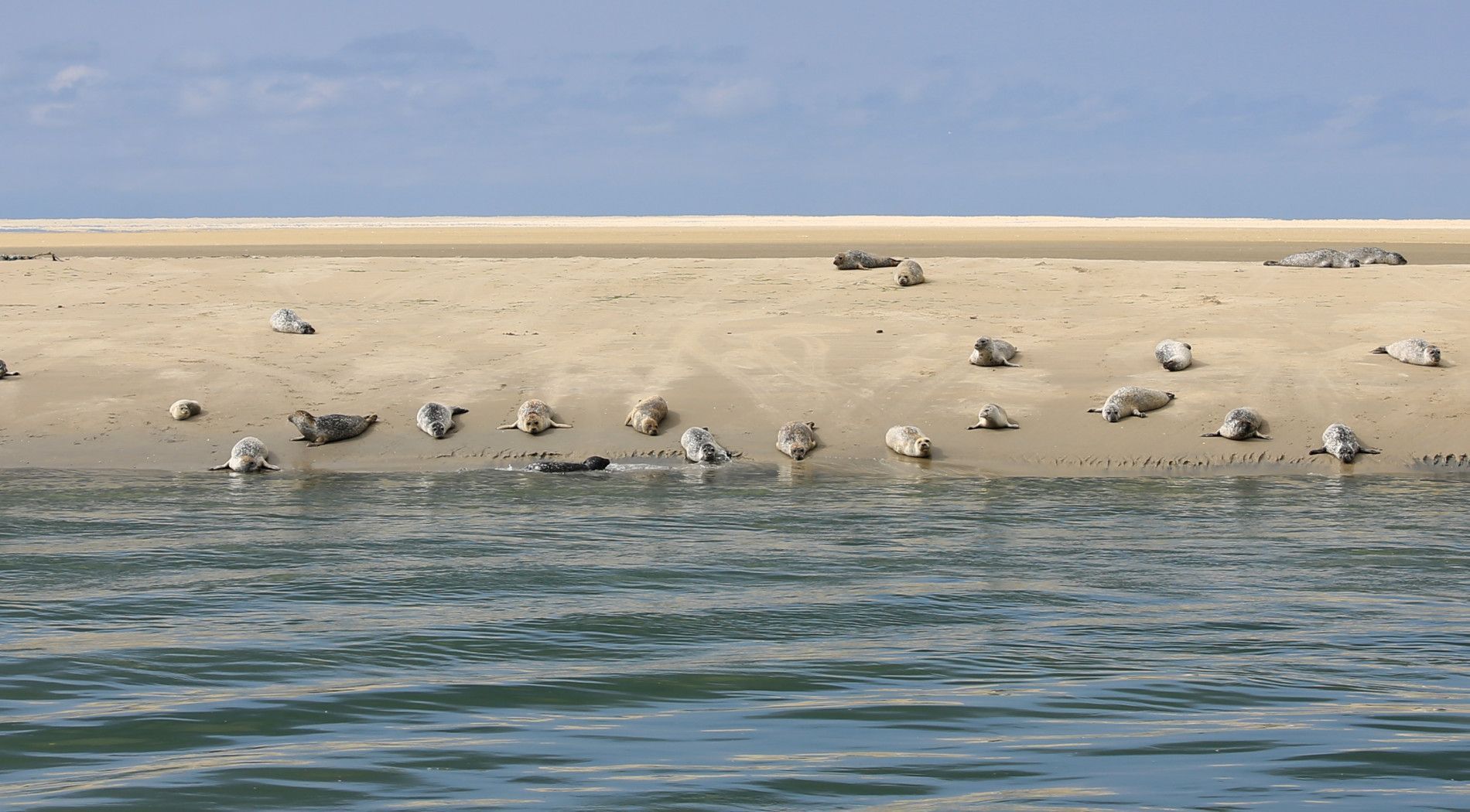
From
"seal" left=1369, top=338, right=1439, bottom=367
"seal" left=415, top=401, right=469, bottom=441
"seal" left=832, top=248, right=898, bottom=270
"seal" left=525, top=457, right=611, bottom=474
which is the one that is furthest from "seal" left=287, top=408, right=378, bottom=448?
"seal" left=1369, top=338, right=1439, bottom=367

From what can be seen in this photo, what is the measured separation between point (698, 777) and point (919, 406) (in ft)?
27.8

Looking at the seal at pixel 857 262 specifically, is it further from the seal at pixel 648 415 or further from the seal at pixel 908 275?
the seal at pixel 648 415

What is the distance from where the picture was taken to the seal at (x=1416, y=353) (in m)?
13.3

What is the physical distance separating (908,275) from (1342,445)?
23.7 ft

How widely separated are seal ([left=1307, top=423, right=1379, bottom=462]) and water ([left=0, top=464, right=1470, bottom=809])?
141 cm

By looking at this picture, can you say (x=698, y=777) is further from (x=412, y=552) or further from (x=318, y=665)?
(x=412, y=552)

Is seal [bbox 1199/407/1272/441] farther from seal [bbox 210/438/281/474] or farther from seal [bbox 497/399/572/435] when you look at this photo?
seal [bbox 210/438/281/474]

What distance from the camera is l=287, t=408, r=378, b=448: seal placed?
39.5 feet

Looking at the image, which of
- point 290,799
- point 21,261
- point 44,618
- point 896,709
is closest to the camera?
point 290,799

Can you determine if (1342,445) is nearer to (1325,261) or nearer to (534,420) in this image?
(534,420)

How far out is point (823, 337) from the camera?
49.2 ft

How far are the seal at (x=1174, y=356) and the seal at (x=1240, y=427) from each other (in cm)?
141

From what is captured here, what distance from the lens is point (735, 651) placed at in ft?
20.0

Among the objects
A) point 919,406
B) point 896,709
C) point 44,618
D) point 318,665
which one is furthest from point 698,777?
point 919,406
